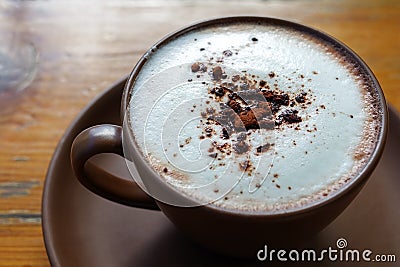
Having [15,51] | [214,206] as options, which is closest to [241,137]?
[214,206]

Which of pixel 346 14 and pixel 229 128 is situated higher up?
pixel 346 14

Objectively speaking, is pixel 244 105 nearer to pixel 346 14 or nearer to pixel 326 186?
pixel 326 186

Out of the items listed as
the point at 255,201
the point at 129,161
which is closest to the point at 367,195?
the point at 255,201

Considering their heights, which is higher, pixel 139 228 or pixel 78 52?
pixel 78 52

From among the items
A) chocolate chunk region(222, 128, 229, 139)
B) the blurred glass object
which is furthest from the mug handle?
the blurred glass object

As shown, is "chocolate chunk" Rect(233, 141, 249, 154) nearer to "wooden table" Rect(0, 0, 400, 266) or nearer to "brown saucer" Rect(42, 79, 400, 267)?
"brown saucer" Rect(42, 79, 400, 267)

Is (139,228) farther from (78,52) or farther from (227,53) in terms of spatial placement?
(78,52)
